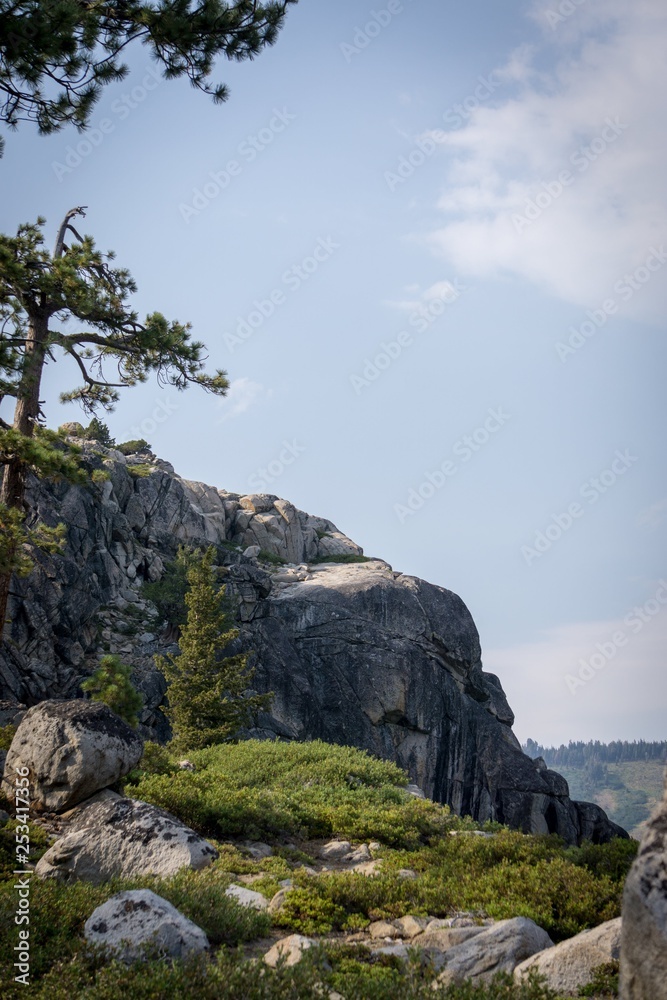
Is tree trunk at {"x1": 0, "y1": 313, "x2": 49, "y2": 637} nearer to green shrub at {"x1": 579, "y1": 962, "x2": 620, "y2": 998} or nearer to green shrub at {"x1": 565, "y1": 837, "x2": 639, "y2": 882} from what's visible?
green shrub at {"x1": 565, "y1": 837, "x2": 639, "y2": 882}

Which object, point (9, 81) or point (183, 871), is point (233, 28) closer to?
point (9, 81)

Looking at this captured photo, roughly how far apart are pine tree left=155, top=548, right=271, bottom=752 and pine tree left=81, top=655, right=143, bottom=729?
6.39 m

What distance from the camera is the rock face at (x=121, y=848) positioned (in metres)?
9.91

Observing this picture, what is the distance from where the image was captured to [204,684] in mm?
26703

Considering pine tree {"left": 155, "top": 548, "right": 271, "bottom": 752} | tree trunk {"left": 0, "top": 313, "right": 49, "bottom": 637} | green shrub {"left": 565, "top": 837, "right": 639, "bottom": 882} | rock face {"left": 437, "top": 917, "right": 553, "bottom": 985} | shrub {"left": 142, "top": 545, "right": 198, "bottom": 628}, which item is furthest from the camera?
shrub {"left": 142, "top": 545, "right": 198, "bottom": 628}

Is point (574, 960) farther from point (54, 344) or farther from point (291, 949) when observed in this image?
point (54, 344)

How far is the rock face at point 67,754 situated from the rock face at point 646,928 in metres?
9.94

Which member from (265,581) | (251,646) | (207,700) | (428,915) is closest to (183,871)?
(428,915)

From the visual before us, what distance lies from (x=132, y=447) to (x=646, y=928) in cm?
5963

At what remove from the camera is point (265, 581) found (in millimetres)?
49219

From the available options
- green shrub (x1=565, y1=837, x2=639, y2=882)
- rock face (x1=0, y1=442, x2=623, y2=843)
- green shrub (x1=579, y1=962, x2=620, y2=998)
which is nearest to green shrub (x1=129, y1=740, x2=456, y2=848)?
green shrub (x1=565, y1=837, x2=639, y2=882)

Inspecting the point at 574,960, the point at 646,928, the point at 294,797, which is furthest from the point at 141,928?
the point at 294,797

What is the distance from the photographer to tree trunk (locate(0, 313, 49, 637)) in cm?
1386

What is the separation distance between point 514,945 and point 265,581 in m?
42.4
